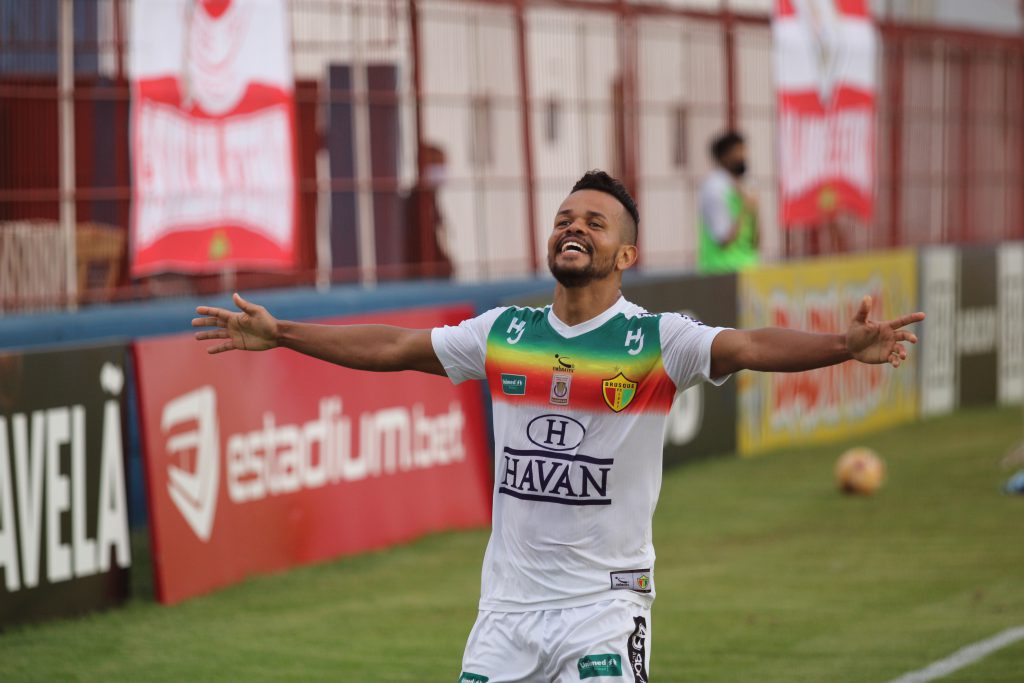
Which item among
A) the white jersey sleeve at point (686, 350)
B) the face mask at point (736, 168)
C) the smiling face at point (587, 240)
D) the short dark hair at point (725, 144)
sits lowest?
the white jersey sleeve at point (686, 350)

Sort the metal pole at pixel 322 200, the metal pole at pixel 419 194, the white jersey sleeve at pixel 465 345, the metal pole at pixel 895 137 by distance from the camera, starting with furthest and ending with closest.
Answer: the metal pole at pixel 895 137
the metal pole at pixel 419 194
the metal pole at pixel 322 200
the white jersey sleeve at pixel 465 345

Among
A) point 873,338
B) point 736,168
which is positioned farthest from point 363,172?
point 873,338

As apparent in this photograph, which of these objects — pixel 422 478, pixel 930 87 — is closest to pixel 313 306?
pixel 422 478

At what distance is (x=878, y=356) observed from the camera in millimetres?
4828

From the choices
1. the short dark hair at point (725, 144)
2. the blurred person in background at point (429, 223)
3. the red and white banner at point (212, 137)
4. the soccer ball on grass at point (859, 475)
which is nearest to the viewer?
the red and white banner at point (212, 137)

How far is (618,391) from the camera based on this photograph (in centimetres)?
517

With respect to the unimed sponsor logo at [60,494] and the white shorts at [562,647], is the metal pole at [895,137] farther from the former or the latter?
the white shorts at [562,647]

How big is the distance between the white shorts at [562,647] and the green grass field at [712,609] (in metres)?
2.74

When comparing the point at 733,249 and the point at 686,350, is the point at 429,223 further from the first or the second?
the point at 686,350

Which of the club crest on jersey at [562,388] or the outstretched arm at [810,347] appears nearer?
the outstretched arm at [810,347]

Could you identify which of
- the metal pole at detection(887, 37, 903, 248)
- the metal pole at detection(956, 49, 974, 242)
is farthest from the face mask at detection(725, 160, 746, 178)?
Result: the metal pole at detection(956, 49, 974, 242)

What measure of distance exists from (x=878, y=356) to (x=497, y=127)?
11308 millimetres

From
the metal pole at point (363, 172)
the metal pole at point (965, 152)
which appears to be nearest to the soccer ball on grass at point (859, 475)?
the metal pole at point (363, 172)

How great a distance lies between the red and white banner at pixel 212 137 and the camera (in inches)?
466
